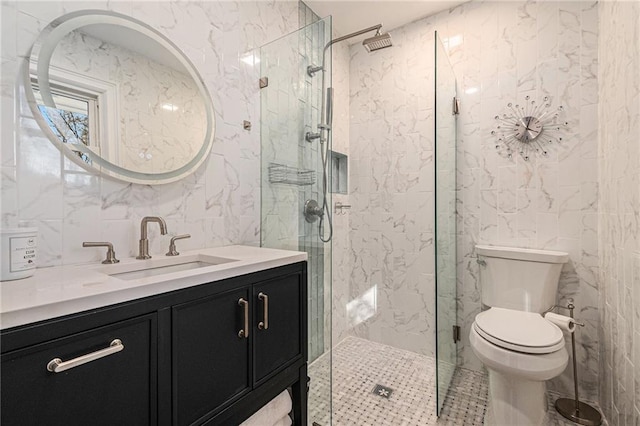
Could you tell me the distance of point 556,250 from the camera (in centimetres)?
194

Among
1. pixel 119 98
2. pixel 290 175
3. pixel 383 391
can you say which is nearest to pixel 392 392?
pixel 383 391

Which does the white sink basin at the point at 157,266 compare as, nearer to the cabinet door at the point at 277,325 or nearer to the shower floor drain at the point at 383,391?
the cabinet door at the point at 277,325

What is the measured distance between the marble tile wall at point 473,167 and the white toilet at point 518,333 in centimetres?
17

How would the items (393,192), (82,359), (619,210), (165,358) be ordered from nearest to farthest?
(82,359) → (165,358) → (619,210) → (393,192)

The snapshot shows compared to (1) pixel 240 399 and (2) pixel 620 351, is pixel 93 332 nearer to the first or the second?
(1) pixel 240 399

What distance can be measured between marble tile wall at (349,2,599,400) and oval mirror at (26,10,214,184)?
1639 mm

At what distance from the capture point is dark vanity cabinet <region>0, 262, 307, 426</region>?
599 millimetres

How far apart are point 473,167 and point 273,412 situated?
2.02 meters

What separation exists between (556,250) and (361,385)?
61.0 inches

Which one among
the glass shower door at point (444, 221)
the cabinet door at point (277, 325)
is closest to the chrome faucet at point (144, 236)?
the cabinet door at point (277, 325)

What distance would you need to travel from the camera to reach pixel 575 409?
5.69 ft

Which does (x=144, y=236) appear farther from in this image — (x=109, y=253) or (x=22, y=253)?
(x=22, y=253)

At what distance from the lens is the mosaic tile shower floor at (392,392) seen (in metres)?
1.65

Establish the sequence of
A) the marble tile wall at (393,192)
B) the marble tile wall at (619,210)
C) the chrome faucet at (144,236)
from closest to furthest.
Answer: the chrome faucet at (144,236), the marble tile wall at (619,210), the marble tile wall at (393,192)
